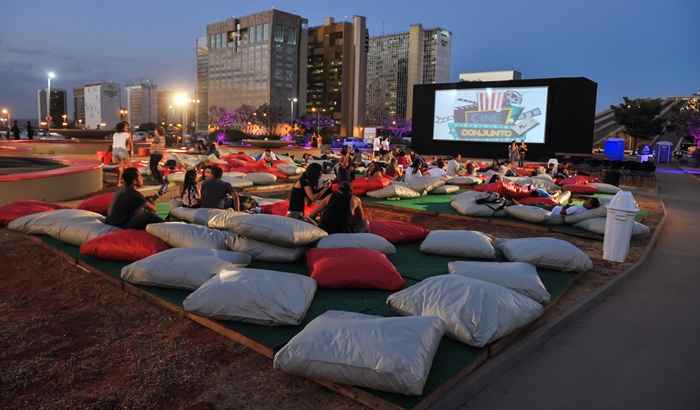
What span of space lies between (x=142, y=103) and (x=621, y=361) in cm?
17464

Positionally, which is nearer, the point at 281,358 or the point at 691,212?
the point at 281,358

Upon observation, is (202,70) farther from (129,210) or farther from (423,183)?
(129,210)

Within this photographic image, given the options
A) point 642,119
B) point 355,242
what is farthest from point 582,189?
point 642,119

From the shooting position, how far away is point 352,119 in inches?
3585

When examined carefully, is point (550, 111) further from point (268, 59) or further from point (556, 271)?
point (268, 59)

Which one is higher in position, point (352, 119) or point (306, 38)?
point (306, 38)

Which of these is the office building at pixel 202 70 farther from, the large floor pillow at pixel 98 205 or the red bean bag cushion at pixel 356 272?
the red bean bag cushion at pixel 356 272

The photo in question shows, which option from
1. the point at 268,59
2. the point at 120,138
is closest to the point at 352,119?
the point at 268,59

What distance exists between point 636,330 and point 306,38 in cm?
9846

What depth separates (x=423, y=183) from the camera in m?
10.3

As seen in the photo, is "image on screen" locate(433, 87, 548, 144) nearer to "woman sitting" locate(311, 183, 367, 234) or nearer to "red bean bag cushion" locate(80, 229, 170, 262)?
"woman sitting" locate(311, 183, 367, 234)

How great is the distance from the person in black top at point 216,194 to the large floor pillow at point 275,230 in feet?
5.18

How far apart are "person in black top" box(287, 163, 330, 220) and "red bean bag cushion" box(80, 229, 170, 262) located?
5.58ft

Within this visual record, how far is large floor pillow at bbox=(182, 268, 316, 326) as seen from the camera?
3092 millimetres
